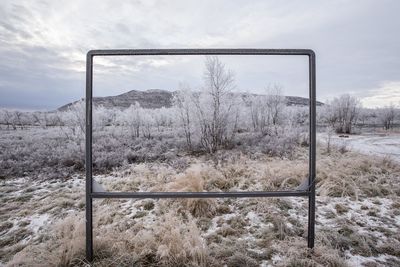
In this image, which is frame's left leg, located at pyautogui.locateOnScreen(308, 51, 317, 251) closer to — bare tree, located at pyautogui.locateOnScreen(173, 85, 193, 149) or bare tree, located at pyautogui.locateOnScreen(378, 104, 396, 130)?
bare tree, located at pyautogui.locateOnScreen(173, 85, 193, 149)

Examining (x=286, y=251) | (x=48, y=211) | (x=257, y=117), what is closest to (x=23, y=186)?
(x=48, y=211)

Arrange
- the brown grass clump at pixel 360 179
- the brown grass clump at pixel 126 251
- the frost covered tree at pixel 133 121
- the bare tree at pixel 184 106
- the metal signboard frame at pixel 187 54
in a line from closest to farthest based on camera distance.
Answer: the metal signboard frame at pixel 187 54
the brown grass clump at pixel 126 251
the brown grass clump at pixel 360 179
the bare tree at pixel 184 106
the frost covered tree at pixel 133 121

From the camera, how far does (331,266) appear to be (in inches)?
84.0

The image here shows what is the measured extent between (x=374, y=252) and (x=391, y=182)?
3.47m

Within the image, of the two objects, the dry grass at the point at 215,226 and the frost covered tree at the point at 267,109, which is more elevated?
the frost covered tree at the point at 267,109

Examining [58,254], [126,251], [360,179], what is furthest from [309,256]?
→ [360,179]

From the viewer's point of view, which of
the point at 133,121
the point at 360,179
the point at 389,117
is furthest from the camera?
the point at 389,117

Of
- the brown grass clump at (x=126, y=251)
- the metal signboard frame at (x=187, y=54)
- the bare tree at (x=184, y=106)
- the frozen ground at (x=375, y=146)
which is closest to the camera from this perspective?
the metal signboard frame at (x=187, y=54)

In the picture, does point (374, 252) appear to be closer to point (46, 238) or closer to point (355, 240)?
point (355, 240)

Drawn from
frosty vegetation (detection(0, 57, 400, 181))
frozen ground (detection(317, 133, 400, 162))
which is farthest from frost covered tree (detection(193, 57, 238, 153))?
frozen ground (detection(317, 133, 400, 162))

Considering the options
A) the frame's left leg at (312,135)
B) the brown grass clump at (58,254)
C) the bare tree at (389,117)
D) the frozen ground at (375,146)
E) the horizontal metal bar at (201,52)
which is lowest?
the brown grass clump at (58,254)

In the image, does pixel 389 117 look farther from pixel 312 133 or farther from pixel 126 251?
pixel 126 251

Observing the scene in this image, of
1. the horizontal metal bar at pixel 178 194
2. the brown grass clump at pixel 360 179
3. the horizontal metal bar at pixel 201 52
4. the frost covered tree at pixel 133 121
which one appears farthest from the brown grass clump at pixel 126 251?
the frost covered tree at pixel 133 121

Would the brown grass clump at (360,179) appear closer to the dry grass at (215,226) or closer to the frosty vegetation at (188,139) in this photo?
the dry grass at (215,226)
